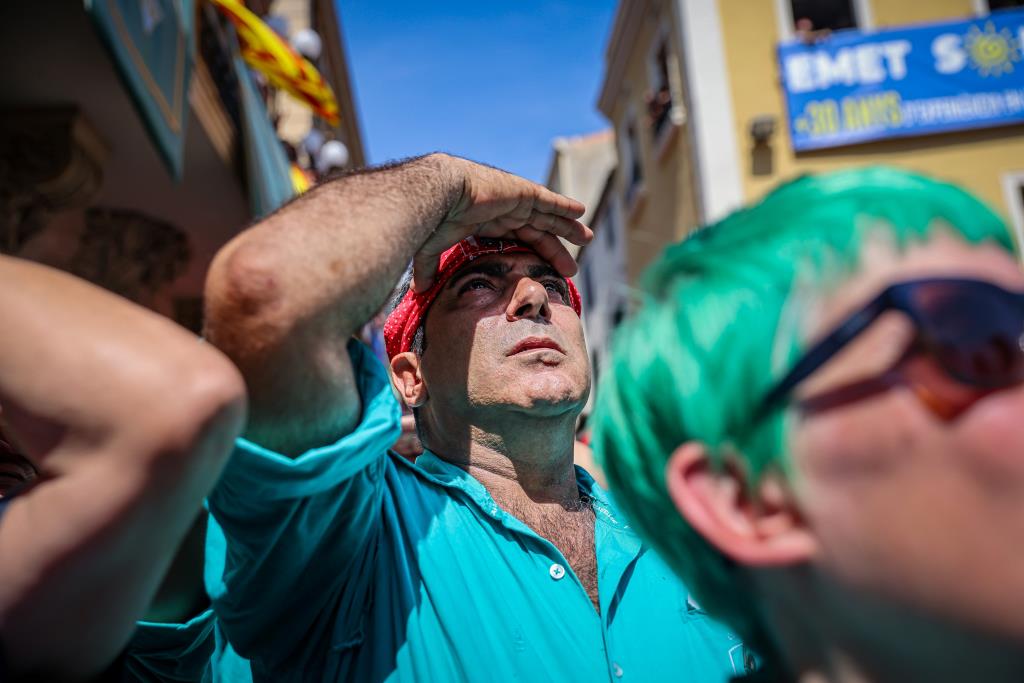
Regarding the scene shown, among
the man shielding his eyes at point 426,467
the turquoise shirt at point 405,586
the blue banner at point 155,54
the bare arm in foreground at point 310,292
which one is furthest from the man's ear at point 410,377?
the blue banner at point 155,54

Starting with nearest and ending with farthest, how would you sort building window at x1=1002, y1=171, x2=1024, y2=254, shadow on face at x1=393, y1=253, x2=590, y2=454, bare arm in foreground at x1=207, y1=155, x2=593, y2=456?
bare arm in foreground at x1=207, y1=155, x2=593, y2=456, shadow on face at x1=393, y1=253, x2=590, y2=454, building window at x1=1002, y1=171, x2=1024, y2=254

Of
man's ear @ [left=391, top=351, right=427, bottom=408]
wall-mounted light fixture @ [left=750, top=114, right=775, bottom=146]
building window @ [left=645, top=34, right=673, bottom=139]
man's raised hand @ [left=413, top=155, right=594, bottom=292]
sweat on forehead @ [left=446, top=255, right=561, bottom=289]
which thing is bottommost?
man's ear @ [left=391, top=351, right=427, bottom=408]

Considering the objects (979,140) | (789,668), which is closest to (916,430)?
(789,668)

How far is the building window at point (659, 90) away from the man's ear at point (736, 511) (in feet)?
37.2

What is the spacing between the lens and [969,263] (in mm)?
922

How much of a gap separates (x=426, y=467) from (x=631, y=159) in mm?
13461

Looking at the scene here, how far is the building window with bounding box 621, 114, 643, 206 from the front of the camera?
14.3 meters

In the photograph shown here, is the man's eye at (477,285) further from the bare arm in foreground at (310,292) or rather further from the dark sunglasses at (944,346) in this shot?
the dark sunglasses at (944,346)

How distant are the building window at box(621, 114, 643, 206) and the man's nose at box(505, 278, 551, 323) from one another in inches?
476

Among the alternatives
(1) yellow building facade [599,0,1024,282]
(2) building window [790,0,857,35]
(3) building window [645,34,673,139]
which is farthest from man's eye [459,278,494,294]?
(2) building window [790,0,857,35]

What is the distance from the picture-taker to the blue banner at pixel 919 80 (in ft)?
33.3

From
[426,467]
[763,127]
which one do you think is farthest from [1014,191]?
[426,467]

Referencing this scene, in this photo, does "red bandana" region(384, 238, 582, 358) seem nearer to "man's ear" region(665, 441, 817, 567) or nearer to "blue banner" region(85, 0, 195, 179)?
"man's ear" region(665, 441, 817, 567)

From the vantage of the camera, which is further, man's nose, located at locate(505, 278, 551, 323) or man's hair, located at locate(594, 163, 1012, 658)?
man's nose, located at locate(505, 278, 551, 323)
